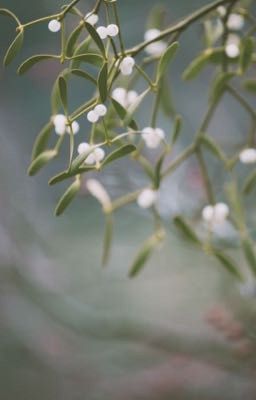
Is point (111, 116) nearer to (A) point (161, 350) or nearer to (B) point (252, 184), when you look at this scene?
(B) point (252, 184)

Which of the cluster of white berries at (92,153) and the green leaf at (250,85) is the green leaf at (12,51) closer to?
the cluster of white berries at (92,153)

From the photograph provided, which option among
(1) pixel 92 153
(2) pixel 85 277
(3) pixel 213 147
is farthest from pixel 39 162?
(2) pixel 85 277

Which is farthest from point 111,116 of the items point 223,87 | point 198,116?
point 198,116

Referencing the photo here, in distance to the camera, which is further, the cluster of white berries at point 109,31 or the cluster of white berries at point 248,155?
the cluster of white berries at point 248,155

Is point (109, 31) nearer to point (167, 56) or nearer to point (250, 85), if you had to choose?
point (167, 56)

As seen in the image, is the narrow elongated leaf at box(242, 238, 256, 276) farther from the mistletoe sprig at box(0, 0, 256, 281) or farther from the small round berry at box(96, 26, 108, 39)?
the small round berry at box(96, 26, 108, 39)

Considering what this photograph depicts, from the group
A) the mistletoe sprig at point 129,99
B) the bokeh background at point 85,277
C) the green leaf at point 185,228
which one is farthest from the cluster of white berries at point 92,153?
the bokeh background at point 85,277
